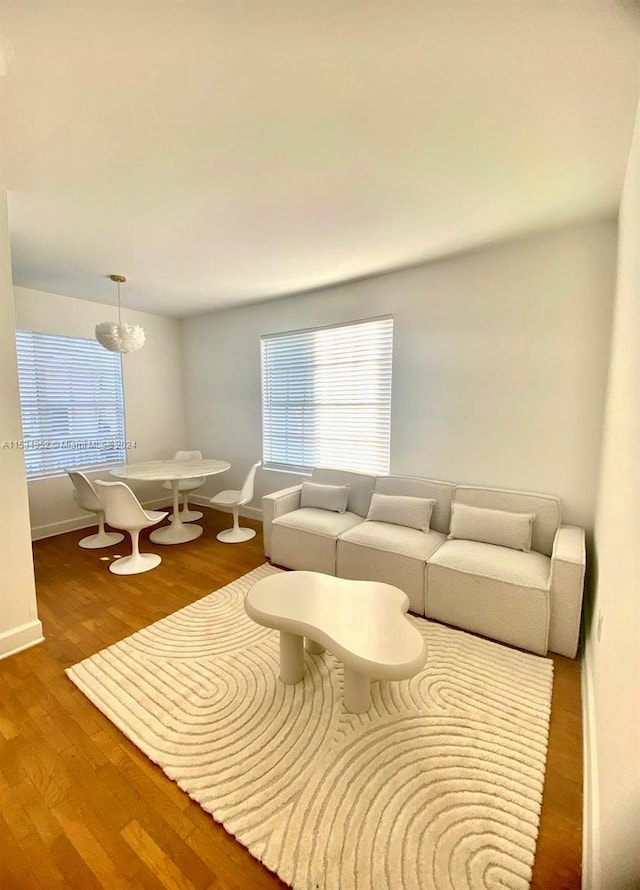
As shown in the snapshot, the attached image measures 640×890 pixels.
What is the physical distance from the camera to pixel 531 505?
247 cm

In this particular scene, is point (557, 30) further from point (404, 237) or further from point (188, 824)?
point (188, 824)

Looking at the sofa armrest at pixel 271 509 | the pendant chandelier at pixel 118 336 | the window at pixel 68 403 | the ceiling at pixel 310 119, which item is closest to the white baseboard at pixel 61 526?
the window at pixel 68 403

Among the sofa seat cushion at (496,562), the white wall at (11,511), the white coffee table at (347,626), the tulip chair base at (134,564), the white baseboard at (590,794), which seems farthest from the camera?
the tulip chair base at (134,564)

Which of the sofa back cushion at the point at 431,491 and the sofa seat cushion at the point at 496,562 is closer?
the sofa seat cushion at the point at 496,562

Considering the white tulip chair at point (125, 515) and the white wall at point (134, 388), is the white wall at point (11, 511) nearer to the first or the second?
the white tulip chair at point (125, 515)

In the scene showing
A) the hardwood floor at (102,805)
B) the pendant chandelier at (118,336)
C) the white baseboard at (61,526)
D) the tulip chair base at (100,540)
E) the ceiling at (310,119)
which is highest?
the ceiling at (310,119)

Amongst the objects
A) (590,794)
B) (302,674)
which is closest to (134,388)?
(302,674)

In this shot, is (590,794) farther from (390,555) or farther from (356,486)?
(356,486)

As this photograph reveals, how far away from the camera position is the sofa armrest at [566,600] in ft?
6.23

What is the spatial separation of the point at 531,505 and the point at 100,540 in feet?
13.2

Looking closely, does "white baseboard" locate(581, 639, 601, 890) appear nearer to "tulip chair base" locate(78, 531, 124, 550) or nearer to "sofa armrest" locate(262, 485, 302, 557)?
"sofa armrest" locate(262, 485, 302, 557)

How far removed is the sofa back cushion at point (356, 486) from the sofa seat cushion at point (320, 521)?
98 mm

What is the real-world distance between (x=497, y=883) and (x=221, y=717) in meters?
1.14

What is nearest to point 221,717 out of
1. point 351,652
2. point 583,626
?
point 351,652
